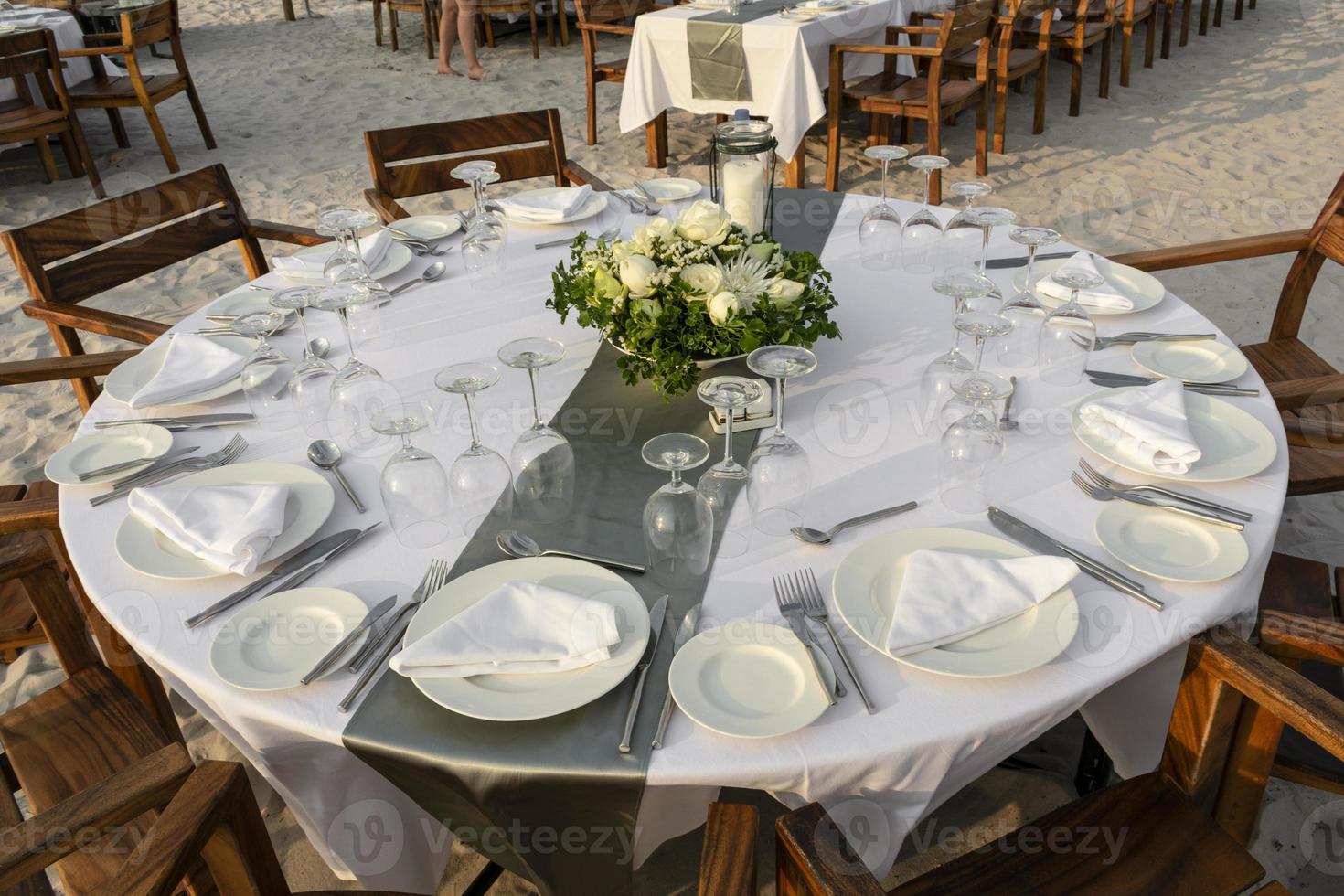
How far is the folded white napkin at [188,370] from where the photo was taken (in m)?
1.82

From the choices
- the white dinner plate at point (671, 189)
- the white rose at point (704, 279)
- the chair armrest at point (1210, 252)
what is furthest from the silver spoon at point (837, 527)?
the white dinner plate at point (671, 189)

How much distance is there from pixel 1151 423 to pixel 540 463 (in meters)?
0.98

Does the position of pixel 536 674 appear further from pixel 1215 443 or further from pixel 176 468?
pixel 1215 443

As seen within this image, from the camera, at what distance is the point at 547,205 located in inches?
104

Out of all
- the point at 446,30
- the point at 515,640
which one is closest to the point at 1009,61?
the point at 446,30

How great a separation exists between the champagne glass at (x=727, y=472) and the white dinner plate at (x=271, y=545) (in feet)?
1.98

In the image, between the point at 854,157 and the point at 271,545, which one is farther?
the point at 854,157

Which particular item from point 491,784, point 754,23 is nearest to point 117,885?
point 491,784

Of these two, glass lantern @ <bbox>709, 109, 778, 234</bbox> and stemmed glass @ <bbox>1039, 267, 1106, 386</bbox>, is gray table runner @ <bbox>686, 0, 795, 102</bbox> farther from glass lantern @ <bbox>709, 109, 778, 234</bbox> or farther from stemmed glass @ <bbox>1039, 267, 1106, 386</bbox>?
stemmed glass @ <bbox>1039, 267, 1106, 386</bbox>

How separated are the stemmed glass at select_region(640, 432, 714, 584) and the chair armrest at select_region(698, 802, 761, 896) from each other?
0.34 meters

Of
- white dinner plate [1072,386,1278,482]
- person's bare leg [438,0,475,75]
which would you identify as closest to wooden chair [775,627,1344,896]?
white dinner plate [1072,386,1278,482]

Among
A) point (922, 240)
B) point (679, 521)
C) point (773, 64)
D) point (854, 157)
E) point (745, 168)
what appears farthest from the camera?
point (854, 157)

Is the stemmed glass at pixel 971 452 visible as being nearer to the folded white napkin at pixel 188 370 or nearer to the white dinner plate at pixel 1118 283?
the white dinner plate at pixel 1118 283

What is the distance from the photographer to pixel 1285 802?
6.95 feet
